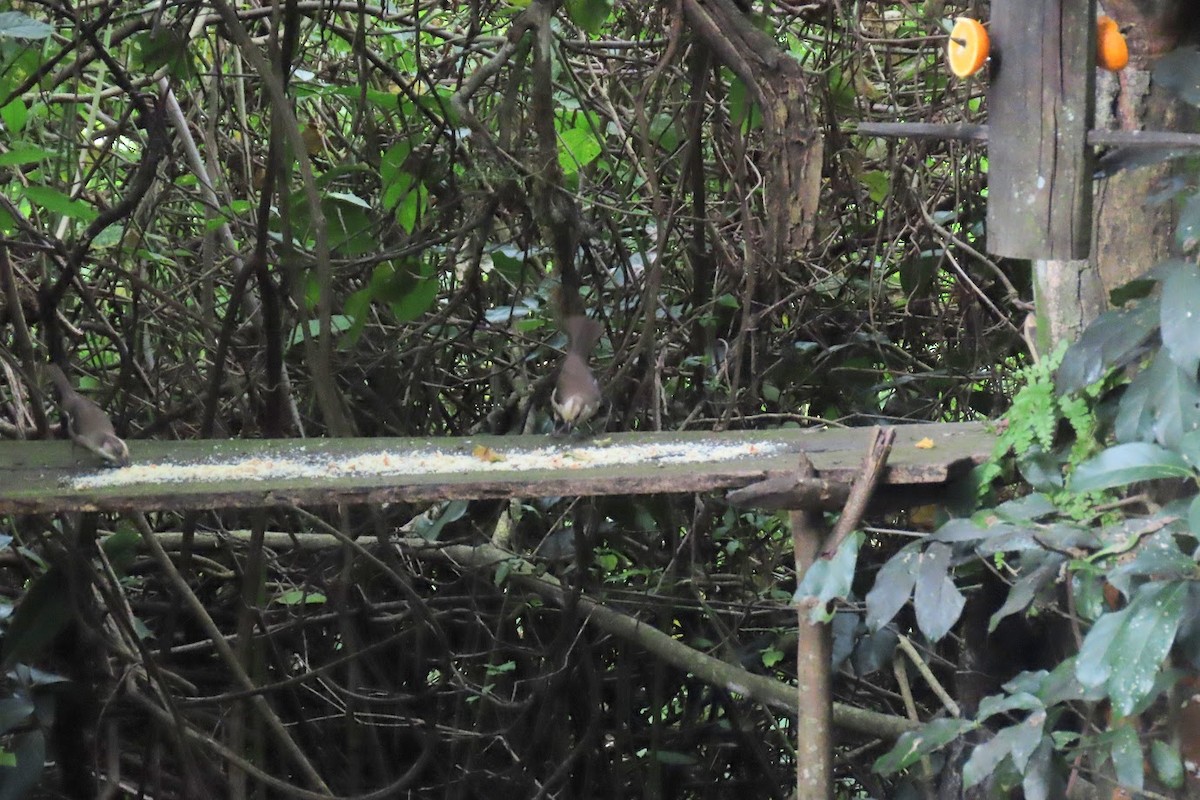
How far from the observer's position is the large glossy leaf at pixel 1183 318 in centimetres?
161

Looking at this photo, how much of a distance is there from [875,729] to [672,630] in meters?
0.99

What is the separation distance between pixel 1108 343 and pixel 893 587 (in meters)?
0.51

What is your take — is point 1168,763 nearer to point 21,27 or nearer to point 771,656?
point 771,656

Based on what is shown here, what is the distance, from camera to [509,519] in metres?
3.97

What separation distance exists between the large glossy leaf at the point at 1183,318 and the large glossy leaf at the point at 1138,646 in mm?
315

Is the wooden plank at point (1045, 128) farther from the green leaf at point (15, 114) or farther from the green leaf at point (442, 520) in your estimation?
the green leaf at point (15, 114)

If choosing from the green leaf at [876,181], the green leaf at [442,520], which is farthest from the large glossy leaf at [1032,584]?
the green leaf at [876,181]

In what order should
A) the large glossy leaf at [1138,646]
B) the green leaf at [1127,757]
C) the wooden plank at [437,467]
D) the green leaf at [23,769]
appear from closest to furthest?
the large glossy leaf at [1138,646] → the green leaf at [1127,757] → the wooden plank at [437,467] → the green leaf at [23,769]

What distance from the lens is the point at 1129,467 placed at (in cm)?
154

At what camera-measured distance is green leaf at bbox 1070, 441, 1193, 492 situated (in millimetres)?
1523

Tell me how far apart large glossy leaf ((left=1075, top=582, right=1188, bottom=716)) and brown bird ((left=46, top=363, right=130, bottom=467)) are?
6.02 ft

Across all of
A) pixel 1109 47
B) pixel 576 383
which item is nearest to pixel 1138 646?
pixel 1109 47

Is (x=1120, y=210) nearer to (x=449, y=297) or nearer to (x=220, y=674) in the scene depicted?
(x=449, y=297)

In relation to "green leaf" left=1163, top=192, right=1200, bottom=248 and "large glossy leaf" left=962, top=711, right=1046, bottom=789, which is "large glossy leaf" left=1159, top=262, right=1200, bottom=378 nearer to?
"green leaf" left=1163, top=192, right=1200, bottom=248
